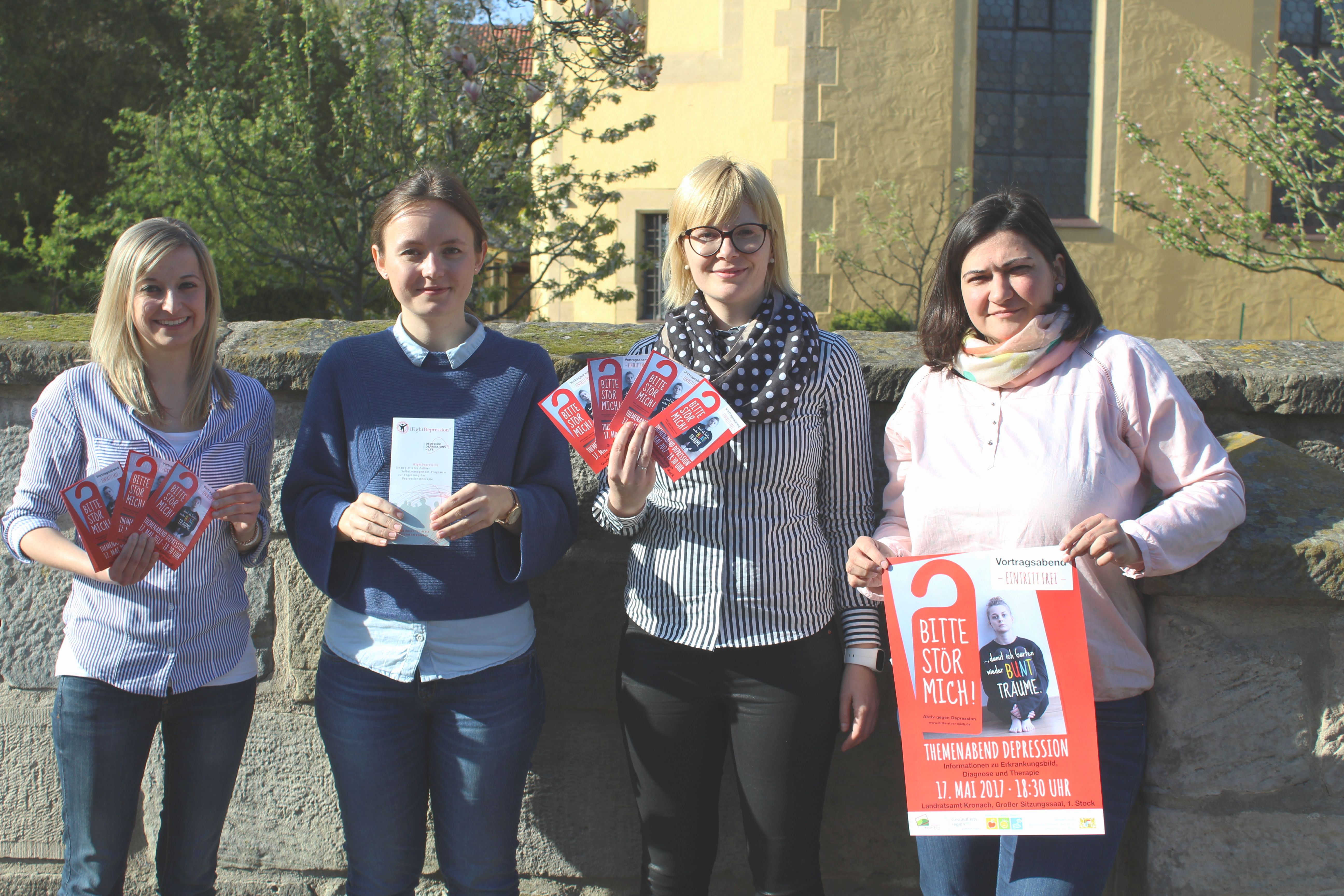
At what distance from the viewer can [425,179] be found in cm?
217

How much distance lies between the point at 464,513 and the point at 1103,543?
49.3 inches

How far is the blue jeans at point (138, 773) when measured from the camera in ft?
6.73

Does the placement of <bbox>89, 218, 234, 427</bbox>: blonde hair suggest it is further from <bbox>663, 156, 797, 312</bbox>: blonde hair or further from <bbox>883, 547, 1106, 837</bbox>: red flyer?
<bbox>883, 547, 1106, 837</bbox>: red flyer

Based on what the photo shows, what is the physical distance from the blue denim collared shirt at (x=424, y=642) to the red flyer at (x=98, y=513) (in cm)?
47

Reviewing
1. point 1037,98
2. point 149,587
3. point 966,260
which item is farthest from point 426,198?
point 1037,98

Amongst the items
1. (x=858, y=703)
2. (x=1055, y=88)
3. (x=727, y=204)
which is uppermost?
(x=1055, y=88)

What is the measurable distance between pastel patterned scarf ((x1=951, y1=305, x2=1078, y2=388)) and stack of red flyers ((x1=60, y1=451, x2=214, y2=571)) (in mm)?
1673

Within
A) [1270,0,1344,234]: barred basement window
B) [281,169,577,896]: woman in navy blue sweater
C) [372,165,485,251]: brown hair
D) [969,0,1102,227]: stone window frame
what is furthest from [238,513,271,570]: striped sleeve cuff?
[1270,0,1344,234]: barred basement window

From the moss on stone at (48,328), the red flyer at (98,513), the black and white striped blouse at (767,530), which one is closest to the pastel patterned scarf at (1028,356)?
the black and white striped blouse at (767,530)

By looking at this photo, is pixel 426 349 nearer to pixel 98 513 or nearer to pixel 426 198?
pixel 426 198

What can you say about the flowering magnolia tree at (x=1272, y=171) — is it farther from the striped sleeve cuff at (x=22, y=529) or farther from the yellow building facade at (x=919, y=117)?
the striped sleeve cuff at (x=22, y=529)

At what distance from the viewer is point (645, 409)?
201cm

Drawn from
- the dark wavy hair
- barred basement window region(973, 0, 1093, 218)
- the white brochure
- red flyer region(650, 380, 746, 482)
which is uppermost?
barred basement window region(973, 0, 1093, 218)

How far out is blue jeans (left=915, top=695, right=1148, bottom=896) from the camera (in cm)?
187
